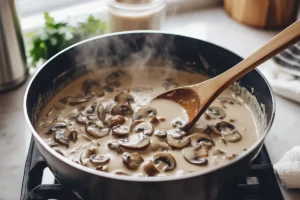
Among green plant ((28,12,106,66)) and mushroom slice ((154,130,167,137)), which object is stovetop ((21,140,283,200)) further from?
green plant ((28,12,106,66))

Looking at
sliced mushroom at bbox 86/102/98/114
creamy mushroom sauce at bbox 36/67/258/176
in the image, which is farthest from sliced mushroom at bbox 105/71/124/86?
sliced mushroom at bbox 86/102/98/114

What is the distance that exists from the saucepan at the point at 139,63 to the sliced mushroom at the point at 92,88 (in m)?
0.04

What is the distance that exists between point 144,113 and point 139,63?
0.24m

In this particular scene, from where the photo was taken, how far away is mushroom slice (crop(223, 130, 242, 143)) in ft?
3.66

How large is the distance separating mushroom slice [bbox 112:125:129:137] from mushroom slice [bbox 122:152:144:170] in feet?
0.27

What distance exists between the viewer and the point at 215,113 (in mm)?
1199

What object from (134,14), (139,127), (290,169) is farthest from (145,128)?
(134,14)

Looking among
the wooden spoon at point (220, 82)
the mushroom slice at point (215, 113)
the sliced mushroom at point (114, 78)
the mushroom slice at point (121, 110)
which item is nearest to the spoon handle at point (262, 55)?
the wooden spoon at point (220, 82)

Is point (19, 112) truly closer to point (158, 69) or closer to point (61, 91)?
point (61, 91)

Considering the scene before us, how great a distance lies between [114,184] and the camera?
0.82 metres

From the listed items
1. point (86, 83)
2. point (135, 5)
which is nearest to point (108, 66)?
point (86, 83)

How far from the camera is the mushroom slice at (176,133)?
1.09 m

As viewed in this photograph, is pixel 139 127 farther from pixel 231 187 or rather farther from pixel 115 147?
pixel 231 187

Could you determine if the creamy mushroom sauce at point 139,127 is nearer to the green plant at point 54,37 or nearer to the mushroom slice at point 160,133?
the mushroom slice at point 160,133
